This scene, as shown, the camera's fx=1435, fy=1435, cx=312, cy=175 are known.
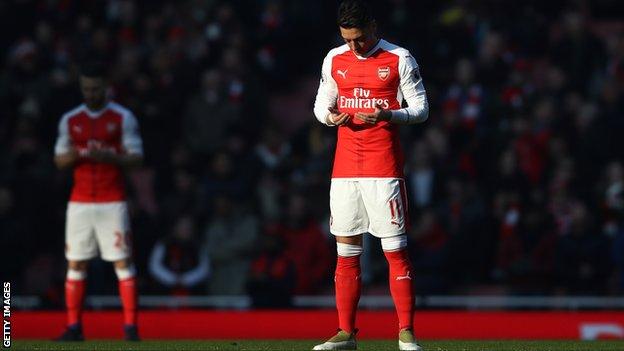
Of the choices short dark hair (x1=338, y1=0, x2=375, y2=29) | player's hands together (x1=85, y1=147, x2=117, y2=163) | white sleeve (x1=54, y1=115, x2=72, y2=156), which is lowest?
player's hands together (x1=85, y1=147, x2=117, y2=163)

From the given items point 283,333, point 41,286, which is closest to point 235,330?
point 283,333

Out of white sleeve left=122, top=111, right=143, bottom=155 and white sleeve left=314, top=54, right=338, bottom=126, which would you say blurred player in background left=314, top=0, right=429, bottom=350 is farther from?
white sleeve left=122, top=111, right=143, bottom=155

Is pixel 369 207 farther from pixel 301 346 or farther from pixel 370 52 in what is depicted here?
pixel 301 346

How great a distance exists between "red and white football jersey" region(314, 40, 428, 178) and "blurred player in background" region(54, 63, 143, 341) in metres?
3.31

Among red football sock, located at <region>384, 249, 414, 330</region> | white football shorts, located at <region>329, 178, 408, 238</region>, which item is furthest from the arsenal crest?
red football sock, located at <region>384, 249, 414, 330</region>

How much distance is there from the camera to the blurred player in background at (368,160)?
35.1ft

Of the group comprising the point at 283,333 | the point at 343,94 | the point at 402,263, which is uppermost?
the point at 343,94

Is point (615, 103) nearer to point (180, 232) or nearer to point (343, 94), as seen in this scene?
point (180, 232)

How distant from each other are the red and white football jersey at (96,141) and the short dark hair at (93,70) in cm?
39

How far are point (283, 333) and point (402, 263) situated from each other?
552 cm

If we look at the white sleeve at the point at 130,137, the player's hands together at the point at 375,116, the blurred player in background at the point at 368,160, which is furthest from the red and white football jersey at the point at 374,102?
the white sleeve at the point at 130,137

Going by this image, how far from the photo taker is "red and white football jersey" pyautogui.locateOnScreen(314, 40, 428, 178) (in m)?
10.8

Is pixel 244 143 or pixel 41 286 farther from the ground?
pixel 244 143

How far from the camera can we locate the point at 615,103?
62.5 feet
